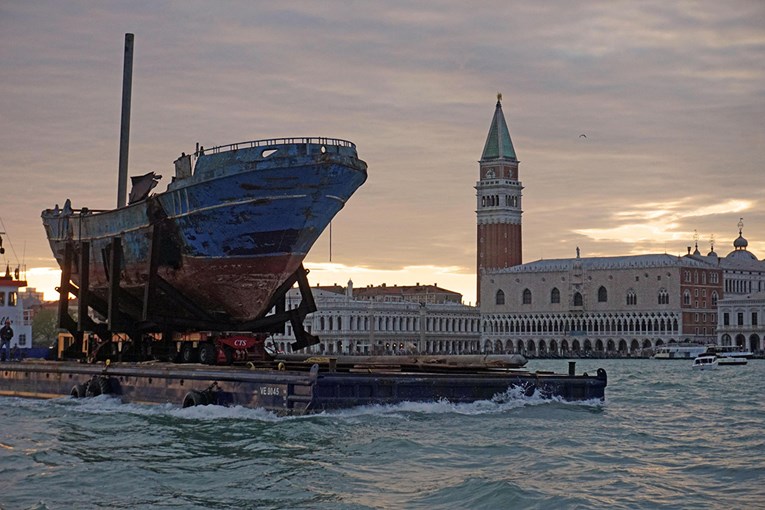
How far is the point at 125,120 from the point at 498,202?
14311cm

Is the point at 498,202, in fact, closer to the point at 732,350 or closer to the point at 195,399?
the point at 732,350

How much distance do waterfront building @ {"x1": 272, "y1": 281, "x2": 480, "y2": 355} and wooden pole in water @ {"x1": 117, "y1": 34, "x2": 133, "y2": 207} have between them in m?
95.1

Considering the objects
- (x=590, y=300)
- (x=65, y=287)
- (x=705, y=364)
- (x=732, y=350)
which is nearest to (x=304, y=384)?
(x=65, y=287)

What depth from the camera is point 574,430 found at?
27672 millimetres

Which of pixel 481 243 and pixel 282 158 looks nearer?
pixel 282 158

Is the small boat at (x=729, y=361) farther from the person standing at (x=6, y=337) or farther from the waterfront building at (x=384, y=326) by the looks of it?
the person standing at (x=6, y=337)

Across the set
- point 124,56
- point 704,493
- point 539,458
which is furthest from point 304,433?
point 124,56

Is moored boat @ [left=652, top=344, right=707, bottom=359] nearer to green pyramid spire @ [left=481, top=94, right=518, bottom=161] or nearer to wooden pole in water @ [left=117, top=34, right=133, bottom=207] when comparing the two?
green pyramid spire @ [left=481, top=94, right=518, bottom=161]

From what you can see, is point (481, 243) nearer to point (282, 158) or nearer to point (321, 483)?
point (282, 158)

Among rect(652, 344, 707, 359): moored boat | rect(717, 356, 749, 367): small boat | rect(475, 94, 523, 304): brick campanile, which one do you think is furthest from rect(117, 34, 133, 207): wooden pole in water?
rect(475, 94, 523, 304): brick campanile

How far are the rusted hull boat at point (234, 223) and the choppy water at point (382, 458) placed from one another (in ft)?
13.9

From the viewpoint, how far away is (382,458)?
22.5 m

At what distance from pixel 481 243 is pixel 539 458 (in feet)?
531

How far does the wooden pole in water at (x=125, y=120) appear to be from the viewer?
4347cm
